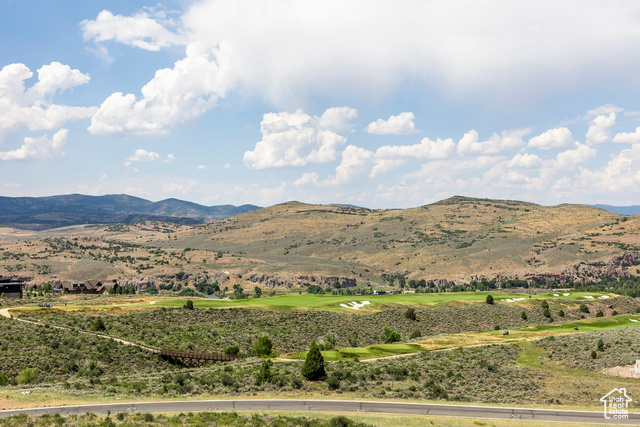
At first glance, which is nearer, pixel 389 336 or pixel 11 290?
pixel 389 336

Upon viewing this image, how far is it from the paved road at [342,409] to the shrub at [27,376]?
54.6ft

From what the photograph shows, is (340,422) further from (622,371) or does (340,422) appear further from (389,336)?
(389,336)

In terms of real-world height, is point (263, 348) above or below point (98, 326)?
below

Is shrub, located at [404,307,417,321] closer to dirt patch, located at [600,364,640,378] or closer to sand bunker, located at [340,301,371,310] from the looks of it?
Answer: sand bunker, located at [340,301,371,310]

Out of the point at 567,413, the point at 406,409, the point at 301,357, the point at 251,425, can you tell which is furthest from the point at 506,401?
the point at 301,357

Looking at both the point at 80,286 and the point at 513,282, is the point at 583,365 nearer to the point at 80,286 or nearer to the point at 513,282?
the point at 80,286

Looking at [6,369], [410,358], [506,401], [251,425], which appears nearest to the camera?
[251,425]

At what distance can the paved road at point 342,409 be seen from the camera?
107ft

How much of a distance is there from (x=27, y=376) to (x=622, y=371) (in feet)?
193

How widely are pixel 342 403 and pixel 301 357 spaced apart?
20.6 m

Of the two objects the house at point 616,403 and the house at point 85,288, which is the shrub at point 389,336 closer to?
the house at point 616,403

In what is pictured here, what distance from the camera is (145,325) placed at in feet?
239

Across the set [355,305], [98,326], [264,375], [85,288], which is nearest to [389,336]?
[355,305]

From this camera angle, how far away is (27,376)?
4697 centimetres
